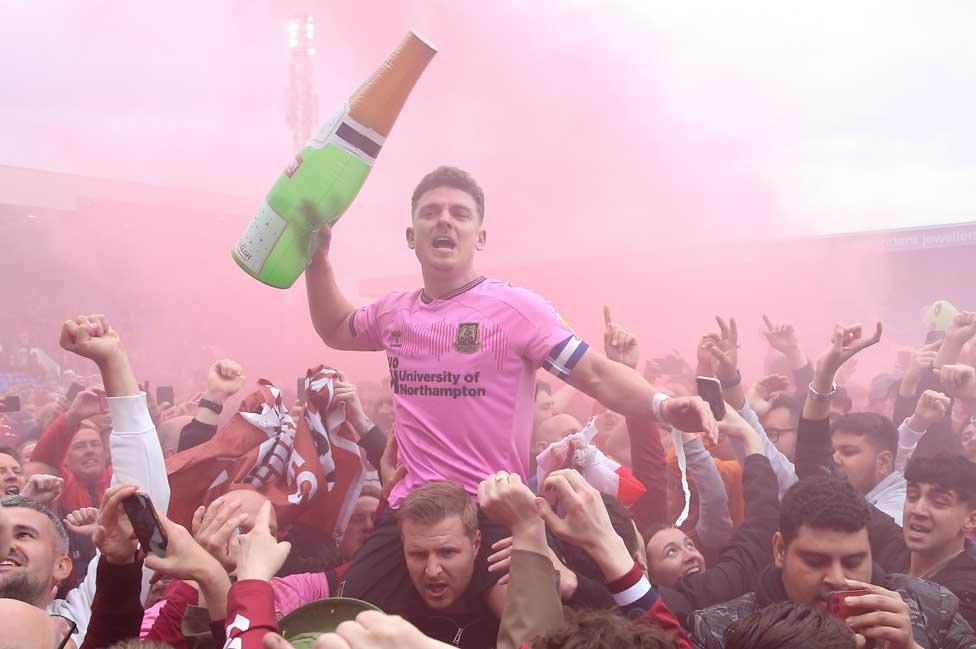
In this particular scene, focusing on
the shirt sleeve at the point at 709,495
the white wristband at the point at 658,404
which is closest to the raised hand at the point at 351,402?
the shirt sleeve at the point at 709,495

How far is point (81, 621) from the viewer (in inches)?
103

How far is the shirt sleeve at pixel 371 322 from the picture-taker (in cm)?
285

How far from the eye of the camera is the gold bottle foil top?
2789 millimetres

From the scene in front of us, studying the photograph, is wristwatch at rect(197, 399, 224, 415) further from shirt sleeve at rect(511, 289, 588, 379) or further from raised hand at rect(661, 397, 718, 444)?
raised hand at rect(661, 397, 718, 444)

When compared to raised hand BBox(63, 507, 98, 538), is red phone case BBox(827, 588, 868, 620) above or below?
above

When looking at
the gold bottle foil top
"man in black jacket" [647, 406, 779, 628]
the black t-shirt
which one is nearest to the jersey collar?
the gold bottle foil top

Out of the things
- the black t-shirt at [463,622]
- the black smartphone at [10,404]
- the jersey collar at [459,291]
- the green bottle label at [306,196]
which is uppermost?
Result: the green bottle label at [306,196]

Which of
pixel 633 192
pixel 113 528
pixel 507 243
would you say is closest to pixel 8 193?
pixel 507 243

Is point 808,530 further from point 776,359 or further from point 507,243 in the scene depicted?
point 507,243

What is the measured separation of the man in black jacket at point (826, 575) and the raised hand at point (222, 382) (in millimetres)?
2329

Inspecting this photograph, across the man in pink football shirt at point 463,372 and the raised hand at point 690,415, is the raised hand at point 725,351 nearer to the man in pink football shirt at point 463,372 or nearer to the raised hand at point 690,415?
the man in pink football shirt at point 463,372

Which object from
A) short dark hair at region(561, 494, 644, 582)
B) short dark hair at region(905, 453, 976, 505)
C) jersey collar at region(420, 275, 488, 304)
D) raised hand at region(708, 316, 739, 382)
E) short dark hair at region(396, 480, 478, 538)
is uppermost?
jersey collar at region(420, 275, 488, 304)

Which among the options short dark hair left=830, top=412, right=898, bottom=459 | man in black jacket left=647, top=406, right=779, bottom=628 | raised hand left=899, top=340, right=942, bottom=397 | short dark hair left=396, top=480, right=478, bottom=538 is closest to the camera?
short dark hair left=396, top=480, right=478, bottom=538

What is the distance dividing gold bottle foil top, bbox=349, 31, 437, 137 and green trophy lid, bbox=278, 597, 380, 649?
64.5 inches
